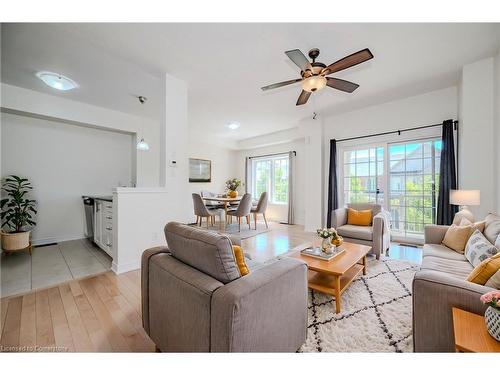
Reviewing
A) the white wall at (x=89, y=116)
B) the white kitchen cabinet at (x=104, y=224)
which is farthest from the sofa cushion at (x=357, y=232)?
the white wall at (x=89, y=116)

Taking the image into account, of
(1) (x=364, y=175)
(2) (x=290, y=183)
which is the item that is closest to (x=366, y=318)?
(1) (x=364, y=175)

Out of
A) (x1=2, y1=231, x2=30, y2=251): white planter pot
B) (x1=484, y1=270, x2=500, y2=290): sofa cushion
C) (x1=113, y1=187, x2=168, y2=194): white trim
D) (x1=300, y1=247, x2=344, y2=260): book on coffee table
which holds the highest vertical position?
(x1=113, y1=187, x2=168, y2=194): white trim

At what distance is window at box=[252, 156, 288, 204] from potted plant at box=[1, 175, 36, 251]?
5370mm

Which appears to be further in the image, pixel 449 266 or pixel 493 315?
pixel 449 266

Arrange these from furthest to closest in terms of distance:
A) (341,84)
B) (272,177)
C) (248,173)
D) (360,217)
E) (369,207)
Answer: (248,173)
(272,177)
(369,207)
(360,217)
(341,84)

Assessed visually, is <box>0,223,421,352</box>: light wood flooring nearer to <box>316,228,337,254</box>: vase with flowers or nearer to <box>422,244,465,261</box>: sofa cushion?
<box>316,228,337,254</box>: vase with flowers

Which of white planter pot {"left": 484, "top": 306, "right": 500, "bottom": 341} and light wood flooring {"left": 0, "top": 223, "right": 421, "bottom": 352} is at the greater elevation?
white planter pot {"left": 484, "top": 306, "right": 500, "bottom": 341}

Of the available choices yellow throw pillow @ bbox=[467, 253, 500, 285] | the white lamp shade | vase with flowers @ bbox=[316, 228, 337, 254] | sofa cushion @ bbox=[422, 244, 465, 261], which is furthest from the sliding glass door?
yellow throw pillow @ bbox=[467, 253, 500, 285]

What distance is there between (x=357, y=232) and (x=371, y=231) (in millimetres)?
190

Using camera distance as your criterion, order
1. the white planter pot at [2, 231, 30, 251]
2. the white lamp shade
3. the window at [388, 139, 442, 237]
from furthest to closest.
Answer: the window at [388, 139, 442, 237], the white planter pot at [2, 231, 30, 251], the white lamp shade

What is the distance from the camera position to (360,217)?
355 centimetres

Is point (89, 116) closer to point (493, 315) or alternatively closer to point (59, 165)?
point (59, 165)

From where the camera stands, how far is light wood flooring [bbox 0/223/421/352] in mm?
1414
